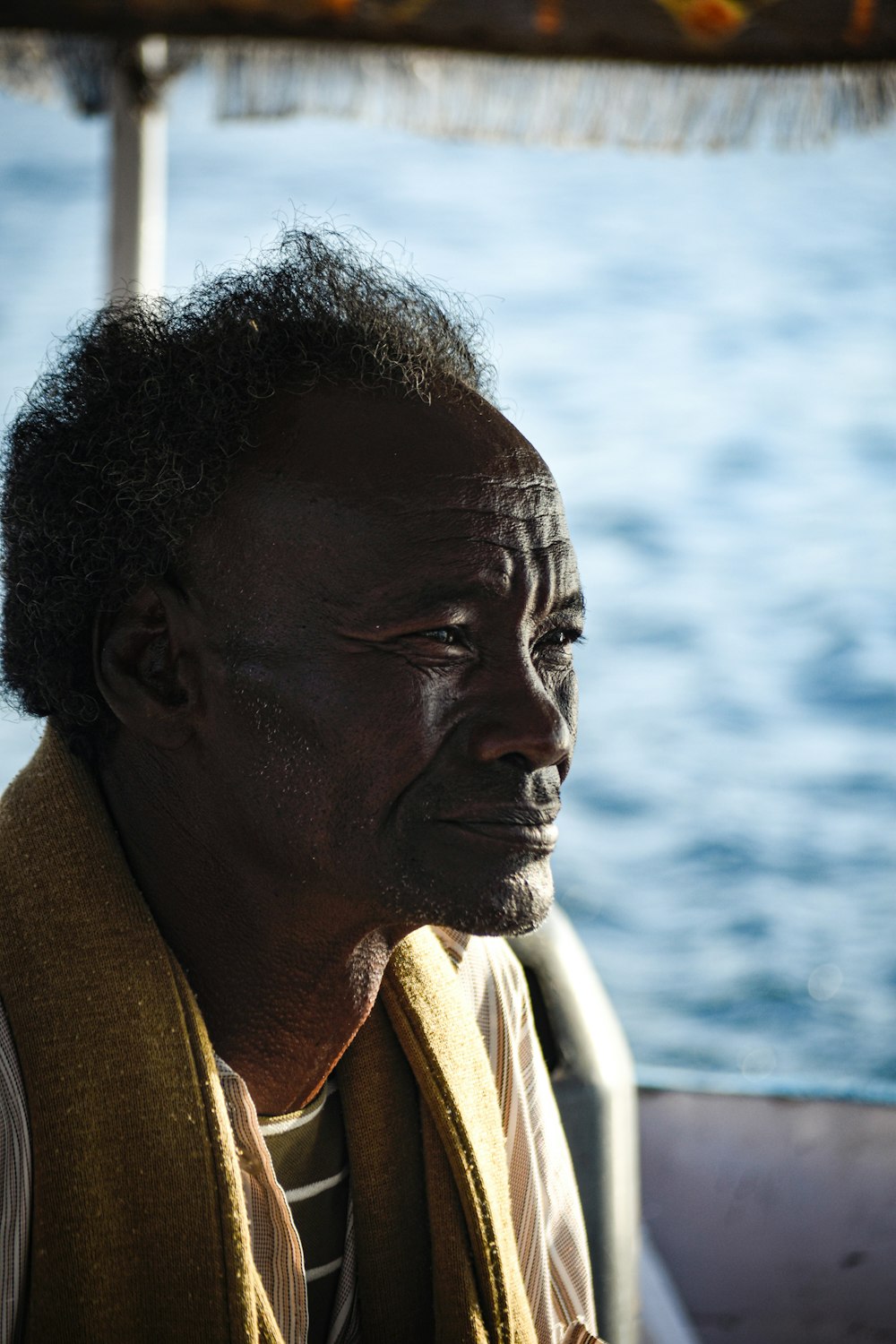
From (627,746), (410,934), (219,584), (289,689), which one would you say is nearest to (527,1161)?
(410,934)

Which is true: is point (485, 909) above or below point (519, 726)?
below

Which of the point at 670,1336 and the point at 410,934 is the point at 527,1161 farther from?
the point at 670,1336

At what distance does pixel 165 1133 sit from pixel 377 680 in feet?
1.56

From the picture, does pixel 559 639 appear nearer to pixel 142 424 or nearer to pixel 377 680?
pixel 377 680

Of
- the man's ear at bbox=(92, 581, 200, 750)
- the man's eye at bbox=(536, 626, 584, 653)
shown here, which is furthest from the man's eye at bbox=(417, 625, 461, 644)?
the man's ear at bbox=(92, 581, 200, 750)

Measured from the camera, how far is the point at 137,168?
317 cm

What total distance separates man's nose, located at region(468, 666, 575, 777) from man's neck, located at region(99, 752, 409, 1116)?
0.77 ft

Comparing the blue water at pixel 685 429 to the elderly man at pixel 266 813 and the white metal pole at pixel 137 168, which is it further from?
the elderly man at pixel 266 813

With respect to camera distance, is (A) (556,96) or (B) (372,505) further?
(A) (556,96)

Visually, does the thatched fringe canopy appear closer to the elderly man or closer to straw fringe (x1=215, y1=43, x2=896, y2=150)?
straw fringe (x1=215, y1=43, x2=896, y2=150)

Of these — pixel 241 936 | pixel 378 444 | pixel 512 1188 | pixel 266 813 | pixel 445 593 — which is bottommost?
pixel 512 1188

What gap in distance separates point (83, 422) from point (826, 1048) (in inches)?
350

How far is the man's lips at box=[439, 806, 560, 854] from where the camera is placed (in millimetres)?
1350

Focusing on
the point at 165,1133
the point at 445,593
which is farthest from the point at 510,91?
the point at 165,1133
